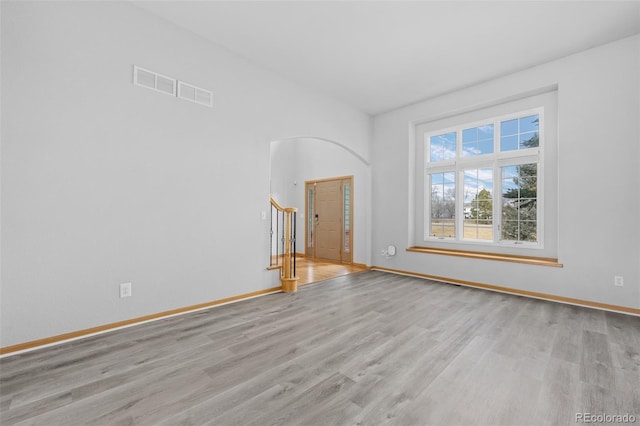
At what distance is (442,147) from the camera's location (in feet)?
17.8

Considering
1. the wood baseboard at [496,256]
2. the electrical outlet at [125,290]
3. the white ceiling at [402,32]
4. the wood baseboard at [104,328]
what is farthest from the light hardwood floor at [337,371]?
the white ceiling at [402,32]

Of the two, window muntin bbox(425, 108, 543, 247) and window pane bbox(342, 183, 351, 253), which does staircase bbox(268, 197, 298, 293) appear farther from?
window muntin bbox(425, 108, 543, 247)

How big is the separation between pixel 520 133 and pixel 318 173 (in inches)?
177

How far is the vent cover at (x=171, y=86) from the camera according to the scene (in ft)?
9.88

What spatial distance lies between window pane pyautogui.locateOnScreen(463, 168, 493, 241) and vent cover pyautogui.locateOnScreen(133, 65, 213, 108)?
4446mm

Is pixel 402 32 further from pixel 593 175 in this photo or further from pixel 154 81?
pixel 593 175

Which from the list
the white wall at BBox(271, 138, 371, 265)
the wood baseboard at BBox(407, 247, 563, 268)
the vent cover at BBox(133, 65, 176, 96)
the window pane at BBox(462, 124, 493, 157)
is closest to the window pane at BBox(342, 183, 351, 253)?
the white wall at BBox(271, 138, 371, 265)

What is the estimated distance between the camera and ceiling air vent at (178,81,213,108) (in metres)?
3.31

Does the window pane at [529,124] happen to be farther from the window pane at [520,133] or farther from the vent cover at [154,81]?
the vent cover at [154,81]

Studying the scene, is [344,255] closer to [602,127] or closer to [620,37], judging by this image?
[602,127]

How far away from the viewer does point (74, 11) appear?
2.62m

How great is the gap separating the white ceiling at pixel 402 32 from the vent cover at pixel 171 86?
672 mm

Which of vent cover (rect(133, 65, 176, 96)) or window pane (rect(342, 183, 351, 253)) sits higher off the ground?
vent cover (rect(133, 65, 176, 96))

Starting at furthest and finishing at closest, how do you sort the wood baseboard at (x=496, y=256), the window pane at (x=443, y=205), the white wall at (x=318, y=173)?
the white wall at (x=318, y=173) < the window pane at (x=443, y=205) < the wood baseboard at (x=496, y=256)
